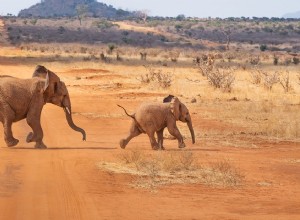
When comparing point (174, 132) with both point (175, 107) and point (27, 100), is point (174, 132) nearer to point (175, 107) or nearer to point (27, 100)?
point (175, 107)

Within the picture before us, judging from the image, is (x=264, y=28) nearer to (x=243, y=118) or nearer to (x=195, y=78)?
(x=195, y=78)

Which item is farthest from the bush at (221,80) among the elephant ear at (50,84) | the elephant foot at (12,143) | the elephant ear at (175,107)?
the elephant foot at (12,143)

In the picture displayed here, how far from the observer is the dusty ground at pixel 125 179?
367 inches

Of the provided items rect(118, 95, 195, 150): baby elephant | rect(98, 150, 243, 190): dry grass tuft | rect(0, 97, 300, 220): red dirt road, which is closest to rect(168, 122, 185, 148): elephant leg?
rect(118, 95, 195, 150): baby elephant

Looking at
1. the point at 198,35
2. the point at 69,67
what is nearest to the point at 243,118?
the point at 69,67

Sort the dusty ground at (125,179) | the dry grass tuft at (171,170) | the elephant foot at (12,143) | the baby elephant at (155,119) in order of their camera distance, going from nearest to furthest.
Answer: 1. the dusty ground at (125,179)
2. the dry grass tuft at (171,170)
3. the elephant foot at (12,143)
4. the baby elephant at (155,119)

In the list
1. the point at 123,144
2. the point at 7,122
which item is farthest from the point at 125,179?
the point at 7,122

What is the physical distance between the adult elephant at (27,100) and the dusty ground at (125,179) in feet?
1.14

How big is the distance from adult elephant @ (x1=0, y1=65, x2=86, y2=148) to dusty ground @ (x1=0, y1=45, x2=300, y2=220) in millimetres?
348

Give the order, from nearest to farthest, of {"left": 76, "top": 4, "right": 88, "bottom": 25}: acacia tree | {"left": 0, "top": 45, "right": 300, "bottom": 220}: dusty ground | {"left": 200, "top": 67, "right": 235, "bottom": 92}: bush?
{"left": 0, "top": 45, "right": 300, "bottom": 220}: dusty ground
{"left": 200, "top": 67, "right": 235, "bottom": 92}: bush
{"left": 76, "top": 4, "right": 88, "bottom": 25}: acacia tree

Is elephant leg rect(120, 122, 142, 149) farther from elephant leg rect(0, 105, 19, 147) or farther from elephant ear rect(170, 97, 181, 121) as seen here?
elephant leg rect(0, 105, 19, 147)

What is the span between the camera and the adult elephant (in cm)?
1443

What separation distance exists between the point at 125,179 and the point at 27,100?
4056mm

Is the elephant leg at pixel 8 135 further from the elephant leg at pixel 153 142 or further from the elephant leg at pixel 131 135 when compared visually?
the elephant leg at pixel 153 142
